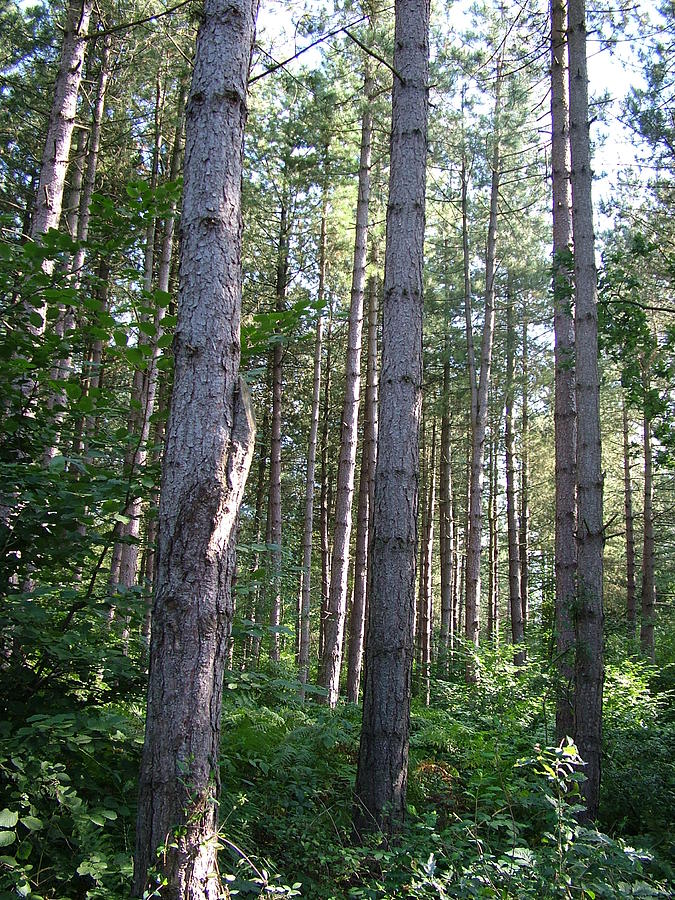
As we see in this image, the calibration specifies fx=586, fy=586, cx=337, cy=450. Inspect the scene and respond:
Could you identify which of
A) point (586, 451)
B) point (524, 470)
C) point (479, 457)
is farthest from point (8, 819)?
point (524, 470)

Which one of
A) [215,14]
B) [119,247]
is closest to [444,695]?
[119,247]

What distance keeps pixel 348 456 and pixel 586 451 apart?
5181 mm

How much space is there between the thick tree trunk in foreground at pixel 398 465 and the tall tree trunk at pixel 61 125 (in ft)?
11.5

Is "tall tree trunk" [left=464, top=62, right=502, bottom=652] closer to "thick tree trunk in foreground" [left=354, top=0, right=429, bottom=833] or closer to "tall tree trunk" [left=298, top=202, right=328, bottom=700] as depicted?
"tall tree trunk" [left=298, top=202, right=328, bottom=700]

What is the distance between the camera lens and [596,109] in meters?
9.00

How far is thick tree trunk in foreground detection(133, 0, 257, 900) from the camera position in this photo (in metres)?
2.30

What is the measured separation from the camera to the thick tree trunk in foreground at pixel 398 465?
396 cm

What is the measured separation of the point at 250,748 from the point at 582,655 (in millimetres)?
3230

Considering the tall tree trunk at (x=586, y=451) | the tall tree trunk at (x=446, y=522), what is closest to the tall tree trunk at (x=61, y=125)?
the tall tree trunk at (x=586, y=451)

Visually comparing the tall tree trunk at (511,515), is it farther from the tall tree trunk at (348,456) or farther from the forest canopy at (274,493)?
the tall tree trunk at (348,456)

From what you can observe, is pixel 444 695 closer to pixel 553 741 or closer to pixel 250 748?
pixel 553 741

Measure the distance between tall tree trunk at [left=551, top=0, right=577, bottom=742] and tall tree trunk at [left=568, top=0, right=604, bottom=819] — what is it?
21 cm

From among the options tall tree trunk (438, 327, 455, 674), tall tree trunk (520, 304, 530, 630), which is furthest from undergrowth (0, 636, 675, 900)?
tall tree trunk (520, 304, 530, 630)

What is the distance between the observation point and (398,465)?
4.38 meters
